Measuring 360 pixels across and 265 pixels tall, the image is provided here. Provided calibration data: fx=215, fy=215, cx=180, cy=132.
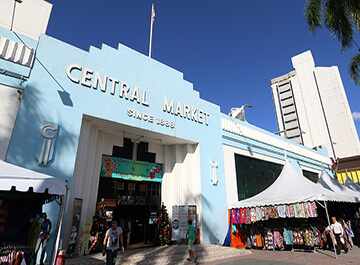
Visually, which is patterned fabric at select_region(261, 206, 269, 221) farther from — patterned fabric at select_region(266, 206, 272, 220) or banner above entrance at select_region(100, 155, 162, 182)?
Answer: banner above entrance at select_region(100, 155, 162, 182)

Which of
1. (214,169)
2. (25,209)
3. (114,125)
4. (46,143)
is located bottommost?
(25,209)

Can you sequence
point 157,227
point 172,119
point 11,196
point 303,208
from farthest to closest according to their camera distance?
point 172,119, point 157,227, point 303,208, point 11,196

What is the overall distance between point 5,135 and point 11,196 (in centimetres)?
231

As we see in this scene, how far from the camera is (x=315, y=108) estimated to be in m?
47.1

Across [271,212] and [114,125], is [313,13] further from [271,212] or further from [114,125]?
[114,125]

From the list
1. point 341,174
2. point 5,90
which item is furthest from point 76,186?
point 341,174

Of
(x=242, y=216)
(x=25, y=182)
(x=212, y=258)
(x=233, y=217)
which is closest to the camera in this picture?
(x=25, y=182)

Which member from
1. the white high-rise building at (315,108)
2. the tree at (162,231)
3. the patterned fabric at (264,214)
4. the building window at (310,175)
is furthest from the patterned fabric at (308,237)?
the white high-rise building at (315,108)

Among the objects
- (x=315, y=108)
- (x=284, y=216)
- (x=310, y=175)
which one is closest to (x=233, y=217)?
(x=284, y=216)

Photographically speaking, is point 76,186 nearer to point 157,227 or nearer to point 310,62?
point 157,227

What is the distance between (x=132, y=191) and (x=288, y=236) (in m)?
8.10

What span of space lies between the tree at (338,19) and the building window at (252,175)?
319 inches

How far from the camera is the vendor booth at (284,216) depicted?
941 cm

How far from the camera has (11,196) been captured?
6.50 metres
